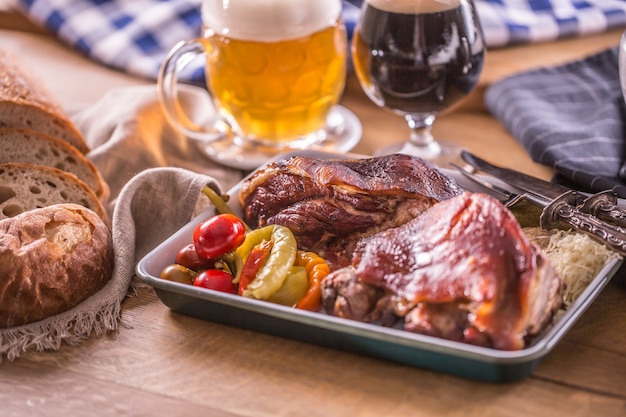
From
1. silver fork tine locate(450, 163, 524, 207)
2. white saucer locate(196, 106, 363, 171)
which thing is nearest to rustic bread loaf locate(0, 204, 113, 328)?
white saucer locate(196, 106, 363, 171)

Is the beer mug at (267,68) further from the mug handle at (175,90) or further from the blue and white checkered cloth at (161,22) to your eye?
the blue and white checkered cloth at (161,22)

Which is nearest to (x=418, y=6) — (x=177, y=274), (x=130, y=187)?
(x=130, y=187)

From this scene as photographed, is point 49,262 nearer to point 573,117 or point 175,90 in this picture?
point 175,90

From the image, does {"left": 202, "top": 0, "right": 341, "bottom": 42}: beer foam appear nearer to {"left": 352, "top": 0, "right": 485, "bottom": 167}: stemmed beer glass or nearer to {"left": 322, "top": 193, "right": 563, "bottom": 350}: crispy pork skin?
{"left": 352, "top": 0, "right": 485, "bottom": 167}: stemmed beer glass

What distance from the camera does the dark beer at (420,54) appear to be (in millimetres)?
3232

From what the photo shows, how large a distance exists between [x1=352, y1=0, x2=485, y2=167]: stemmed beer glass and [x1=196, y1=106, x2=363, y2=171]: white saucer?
348 mm

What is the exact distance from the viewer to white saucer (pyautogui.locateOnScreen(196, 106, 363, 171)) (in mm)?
3615

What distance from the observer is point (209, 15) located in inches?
135

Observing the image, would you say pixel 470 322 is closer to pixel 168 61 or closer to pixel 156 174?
pixel 156 174

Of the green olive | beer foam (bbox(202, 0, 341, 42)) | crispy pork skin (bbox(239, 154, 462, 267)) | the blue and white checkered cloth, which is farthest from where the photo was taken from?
the blue and white checkered cloth

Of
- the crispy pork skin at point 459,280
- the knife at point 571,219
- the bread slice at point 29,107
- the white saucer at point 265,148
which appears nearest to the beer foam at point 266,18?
the white saucer at point 265,148

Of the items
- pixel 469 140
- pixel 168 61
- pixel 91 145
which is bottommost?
pixel 469 140

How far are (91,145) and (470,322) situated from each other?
2172 millimetres

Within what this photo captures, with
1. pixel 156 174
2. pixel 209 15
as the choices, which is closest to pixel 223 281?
pixel 156 174
